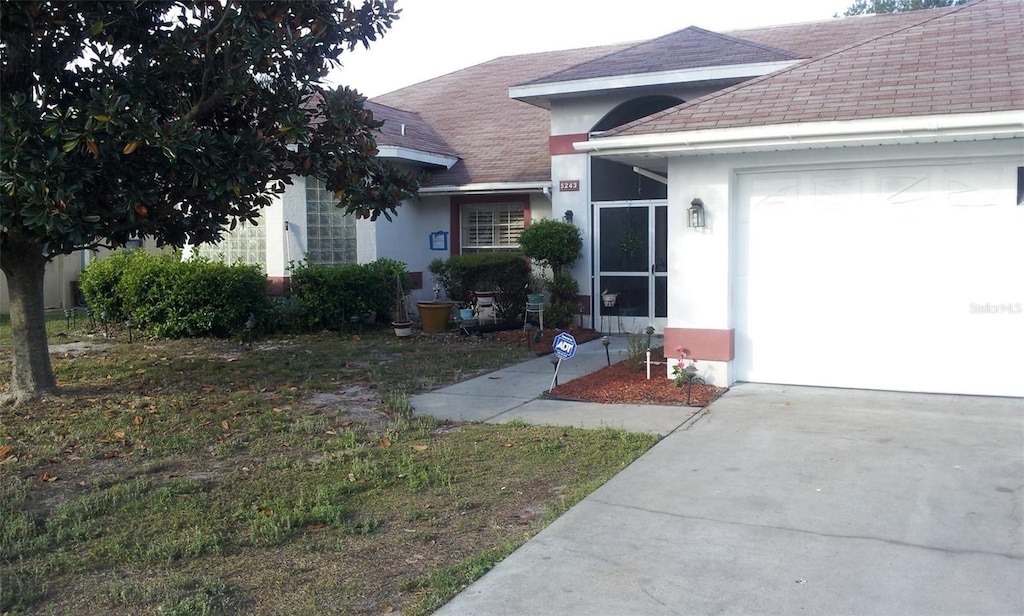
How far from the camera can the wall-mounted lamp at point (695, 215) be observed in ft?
29.5

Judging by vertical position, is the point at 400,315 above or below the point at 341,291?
below

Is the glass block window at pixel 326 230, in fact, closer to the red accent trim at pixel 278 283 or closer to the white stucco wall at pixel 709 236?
the red accent trim at pixel 278 283

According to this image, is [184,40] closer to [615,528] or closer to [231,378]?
[231,378]

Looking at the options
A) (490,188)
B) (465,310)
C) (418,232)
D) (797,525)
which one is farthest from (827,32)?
(797,525)

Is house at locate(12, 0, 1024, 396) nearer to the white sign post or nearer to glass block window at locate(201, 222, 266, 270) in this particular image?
the white sign post

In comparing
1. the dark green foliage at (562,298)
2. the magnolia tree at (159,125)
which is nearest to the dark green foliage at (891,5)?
the dark green foliage at (562,298)

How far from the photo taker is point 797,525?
5.15 metres

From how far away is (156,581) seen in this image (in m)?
4.57

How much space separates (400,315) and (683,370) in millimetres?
6980

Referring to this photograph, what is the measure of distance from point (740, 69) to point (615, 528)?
9704 millimetres

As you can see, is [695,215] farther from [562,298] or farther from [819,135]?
[562,298]

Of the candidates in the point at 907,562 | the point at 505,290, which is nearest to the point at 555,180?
the point at 505,290

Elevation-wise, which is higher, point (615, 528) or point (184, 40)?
point (184, 40)

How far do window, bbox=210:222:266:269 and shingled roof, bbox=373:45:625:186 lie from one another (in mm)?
3422
